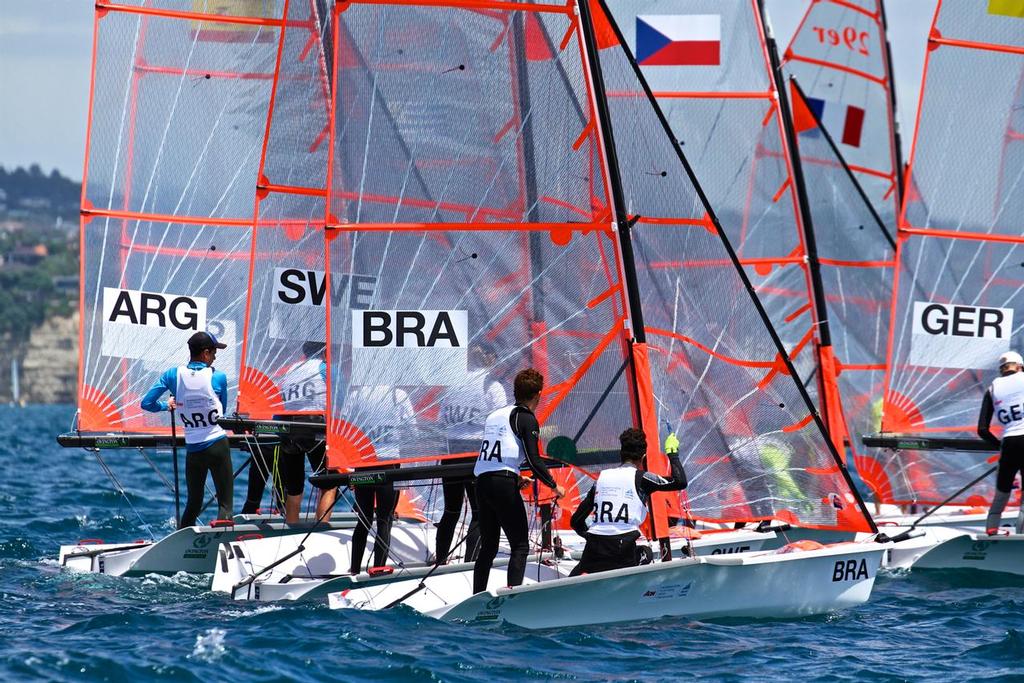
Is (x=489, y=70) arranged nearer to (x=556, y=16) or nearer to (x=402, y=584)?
(x=556, y=16)

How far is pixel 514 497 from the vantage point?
948 cm

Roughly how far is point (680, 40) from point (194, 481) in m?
6.72

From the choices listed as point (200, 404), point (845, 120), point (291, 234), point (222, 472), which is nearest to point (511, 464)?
point (200, 404)

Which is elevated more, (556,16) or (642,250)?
(556,16)

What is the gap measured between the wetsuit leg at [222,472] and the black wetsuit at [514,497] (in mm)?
2910

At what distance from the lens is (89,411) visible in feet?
45.1

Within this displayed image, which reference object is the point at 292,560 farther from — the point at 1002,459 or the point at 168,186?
the point at 1002,459

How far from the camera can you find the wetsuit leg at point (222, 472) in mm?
11836

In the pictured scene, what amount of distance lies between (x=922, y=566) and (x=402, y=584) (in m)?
4.13

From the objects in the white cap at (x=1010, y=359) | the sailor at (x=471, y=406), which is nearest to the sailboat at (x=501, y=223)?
the sailor at (x=471, y=406)

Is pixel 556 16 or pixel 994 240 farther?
pixel 994 240

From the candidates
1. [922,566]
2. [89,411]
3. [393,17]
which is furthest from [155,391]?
[922,566]

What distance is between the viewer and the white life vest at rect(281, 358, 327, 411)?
13070 mm

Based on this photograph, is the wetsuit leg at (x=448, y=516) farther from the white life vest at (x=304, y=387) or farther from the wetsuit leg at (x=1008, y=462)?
the wetsuit leg at (x=1008, y=462)
